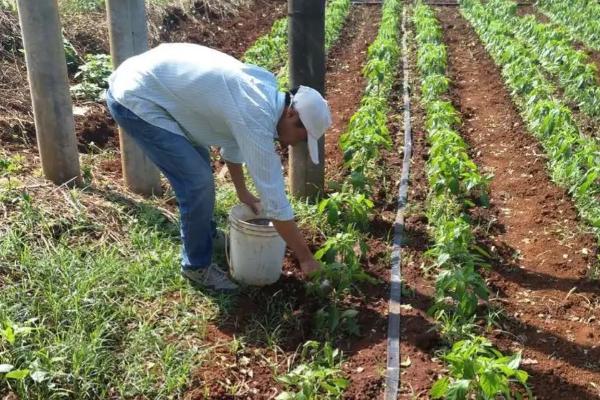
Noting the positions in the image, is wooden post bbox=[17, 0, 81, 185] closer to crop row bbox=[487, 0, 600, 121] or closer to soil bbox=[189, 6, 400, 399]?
soil bbox=[189, 6, 400, 399]

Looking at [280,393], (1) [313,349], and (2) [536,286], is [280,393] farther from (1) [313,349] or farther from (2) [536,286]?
(2) [536,286]

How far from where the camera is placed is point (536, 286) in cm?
375

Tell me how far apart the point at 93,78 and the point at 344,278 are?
4.22m

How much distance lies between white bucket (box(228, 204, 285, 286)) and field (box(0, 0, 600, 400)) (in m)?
0.12

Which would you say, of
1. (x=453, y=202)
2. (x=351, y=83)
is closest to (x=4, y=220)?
(x=453, y=202)

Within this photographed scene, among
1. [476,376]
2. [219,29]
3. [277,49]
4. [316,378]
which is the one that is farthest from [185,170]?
[219,29]

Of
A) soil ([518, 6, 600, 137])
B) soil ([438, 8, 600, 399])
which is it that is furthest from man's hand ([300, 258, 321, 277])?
soil ([518, 6, 600, 137])

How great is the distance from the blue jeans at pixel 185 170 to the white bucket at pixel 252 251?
0.16m

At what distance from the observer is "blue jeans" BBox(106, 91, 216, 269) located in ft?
10.3

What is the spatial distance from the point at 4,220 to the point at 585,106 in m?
5.42

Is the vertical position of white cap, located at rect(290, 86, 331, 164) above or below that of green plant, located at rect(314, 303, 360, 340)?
above

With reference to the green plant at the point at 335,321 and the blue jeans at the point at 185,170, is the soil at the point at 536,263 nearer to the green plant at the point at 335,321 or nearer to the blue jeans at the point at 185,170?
the green plant at the point at 335,321

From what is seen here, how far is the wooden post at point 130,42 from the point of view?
13.3 feet

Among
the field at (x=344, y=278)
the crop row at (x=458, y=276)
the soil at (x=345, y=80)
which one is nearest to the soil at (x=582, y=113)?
the field at (x=344, y=278)
